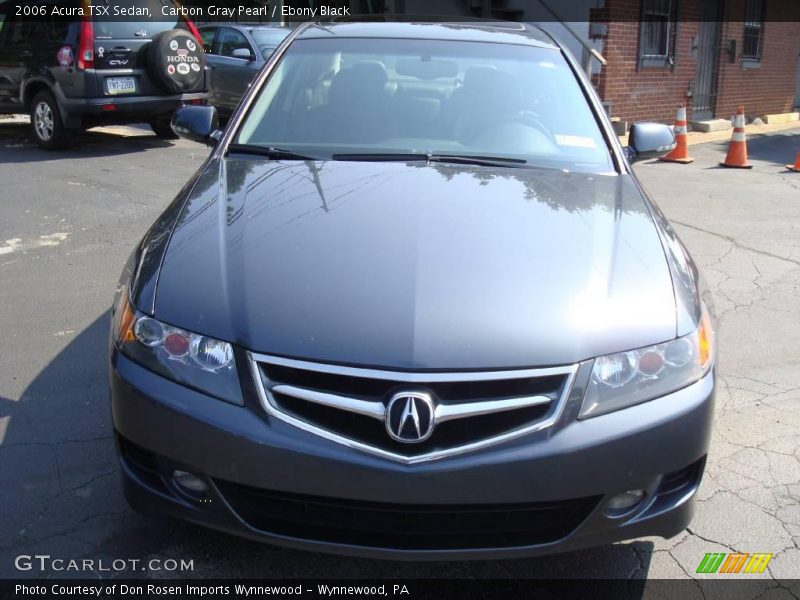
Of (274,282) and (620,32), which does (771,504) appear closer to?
(274,282)

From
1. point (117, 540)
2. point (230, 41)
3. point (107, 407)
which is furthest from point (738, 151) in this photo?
point (117, 540)

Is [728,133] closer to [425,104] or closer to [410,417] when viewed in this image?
[425,104]

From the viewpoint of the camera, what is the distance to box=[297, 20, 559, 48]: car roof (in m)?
4.04

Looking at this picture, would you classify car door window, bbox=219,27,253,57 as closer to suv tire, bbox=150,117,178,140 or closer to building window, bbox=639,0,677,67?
suv tire, bbox=150,117,178,140

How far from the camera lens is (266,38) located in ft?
38.7

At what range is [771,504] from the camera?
302 centimetres

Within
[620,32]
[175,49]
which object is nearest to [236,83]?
[175,49]

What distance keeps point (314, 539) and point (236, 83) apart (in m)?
10.5

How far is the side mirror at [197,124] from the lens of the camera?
3.91 m

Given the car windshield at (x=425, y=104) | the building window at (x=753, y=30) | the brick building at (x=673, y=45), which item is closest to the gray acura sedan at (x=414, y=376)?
the car windshield at (x=425, y=104)

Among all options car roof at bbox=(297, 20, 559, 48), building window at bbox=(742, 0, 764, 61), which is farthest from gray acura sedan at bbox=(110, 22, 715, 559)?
building window at bbox=(742, 0, 764, 61)

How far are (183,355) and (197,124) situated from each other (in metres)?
1.97

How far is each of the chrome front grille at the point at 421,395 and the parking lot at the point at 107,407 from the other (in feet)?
1.01

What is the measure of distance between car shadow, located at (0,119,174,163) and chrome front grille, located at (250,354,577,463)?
25.9 feet
